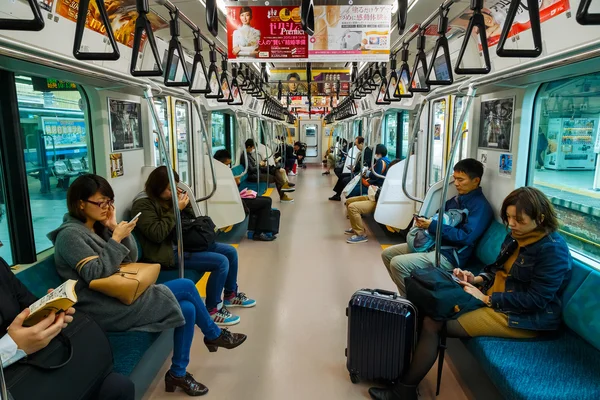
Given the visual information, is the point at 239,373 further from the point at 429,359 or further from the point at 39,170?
the point at 39,170

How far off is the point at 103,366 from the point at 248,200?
4.62 meters

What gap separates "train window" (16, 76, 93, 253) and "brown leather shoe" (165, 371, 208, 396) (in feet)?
5.45

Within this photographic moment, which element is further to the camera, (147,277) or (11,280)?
(147,277)

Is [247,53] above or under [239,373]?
above

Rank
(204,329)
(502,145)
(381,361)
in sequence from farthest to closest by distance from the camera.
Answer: (502,145), (204,329), (381,361)

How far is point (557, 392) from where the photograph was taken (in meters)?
1.95

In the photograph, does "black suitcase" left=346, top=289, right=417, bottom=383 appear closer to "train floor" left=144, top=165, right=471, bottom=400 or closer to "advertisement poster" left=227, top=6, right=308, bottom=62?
"train floor" left=144, top=165, right=471, bottom=400

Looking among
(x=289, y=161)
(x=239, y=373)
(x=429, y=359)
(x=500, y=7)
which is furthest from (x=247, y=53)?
(x=289, y=161)

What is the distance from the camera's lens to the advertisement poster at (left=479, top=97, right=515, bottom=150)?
3662mm

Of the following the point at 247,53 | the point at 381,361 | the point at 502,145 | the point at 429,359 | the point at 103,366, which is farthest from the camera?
the point at 247,53

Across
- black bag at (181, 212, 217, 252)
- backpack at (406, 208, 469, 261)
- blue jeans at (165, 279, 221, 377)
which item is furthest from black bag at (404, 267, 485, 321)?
black bag at (181, 212, 217, 252)

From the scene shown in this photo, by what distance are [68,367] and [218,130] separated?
780cm

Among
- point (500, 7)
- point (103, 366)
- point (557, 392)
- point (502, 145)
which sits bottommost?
point (557, 392)

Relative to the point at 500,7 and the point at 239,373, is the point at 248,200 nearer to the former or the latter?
the point at 239,373
